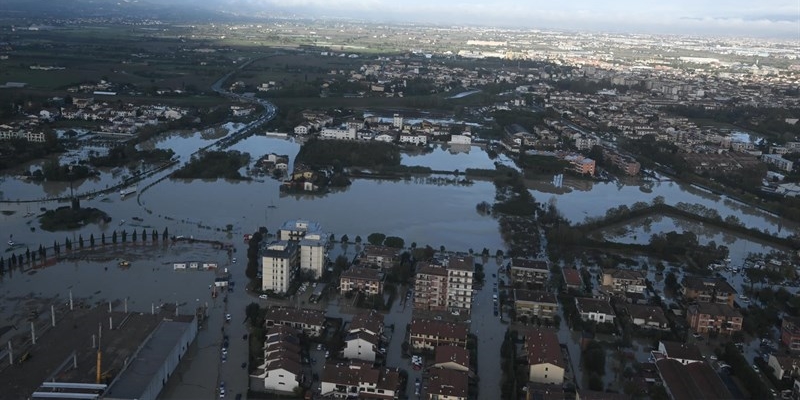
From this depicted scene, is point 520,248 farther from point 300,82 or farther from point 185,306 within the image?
point 300,82

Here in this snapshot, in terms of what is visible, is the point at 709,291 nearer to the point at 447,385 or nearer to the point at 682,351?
the point at 682,351

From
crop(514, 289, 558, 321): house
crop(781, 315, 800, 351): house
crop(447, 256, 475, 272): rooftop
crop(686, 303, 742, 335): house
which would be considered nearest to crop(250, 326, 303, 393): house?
crop(447, 256, 475, 272): rooftop

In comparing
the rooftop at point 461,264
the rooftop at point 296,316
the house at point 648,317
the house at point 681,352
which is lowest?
the house at point 648,317

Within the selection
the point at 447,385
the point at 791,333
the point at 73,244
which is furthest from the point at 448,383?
the point at 73,244

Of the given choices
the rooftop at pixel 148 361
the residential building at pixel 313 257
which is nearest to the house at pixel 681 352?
the residential building at pixel 313 257

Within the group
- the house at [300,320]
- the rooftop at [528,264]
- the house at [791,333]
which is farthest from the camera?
the rooftop at [528,264]

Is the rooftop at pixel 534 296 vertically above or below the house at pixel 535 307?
above

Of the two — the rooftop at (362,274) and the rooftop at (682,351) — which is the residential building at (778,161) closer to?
the rooftop at (682,351)
